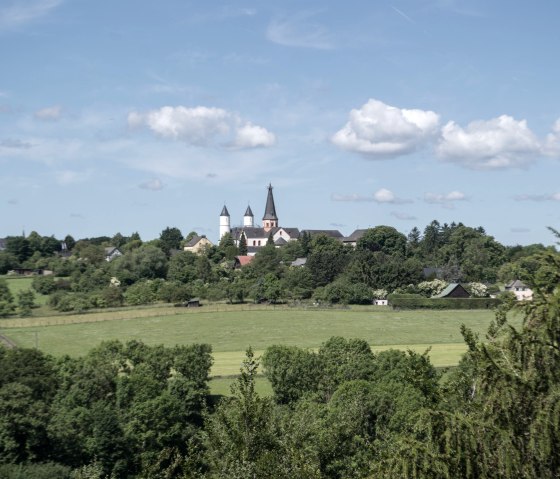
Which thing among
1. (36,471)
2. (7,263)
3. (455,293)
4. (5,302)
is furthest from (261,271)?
(36,471)

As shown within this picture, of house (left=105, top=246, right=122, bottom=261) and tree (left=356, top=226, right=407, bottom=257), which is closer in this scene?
tree (left=356, top=226, right=407, bottom=257)

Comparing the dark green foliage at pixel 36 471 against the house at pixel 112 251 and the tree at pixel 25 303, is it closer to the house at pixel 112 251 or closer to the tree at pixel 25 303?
the tree at pixel 25 303

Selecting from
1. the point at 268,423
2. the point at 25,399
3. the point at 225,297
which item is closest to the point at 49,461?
the point at 25,399

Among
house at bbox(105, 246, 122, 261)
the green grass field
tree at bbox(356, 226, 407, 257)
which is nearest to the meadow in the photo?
the green grass field

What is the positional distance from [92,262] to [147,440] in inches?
3919

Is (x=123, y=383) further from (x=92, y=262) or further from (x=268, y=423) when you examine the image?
(x=92, y=262)

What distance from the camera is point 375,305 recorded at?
9444 centimetres

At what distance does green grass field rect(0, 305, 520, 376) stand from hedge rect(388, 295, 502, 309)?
129 inches

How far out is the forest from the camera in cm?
1023

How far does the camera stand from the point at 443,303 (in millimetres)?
90250

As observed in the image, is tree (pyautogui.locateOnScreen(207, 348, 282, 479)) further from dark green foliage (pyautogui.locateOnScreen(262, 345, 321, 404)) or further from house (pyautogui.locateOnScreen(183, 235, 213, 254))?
house (pyautogui.locateOnScreen(183, 235, 213, 254))

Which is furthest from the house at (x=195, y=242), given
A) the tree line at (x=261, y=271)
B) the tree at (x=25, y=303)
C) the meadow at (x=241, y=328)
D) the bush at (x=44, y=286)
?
the tree at (x=25, y=303)

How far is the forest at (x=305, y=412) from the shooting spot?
403 inches

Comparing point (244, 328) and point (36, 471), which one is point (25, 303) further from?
point (36, 471)
